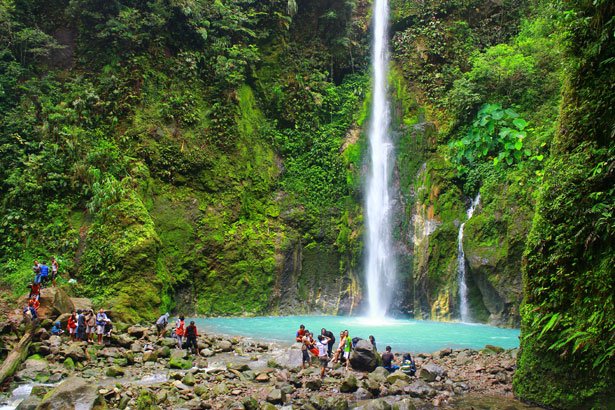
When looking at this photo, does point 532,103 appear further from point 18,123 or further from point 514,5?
point 18,123

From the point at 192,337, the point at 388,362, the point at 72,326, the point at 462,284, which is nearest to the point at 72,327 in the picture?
the point at 72,326

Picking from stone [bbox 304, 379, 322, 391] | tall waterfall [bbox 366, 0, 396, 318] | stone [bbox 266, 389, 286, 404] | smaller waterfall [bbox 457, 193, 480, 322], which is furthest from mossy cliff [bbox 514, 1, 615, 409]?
tall waterfall [bbox 366, 0, 396, 318]

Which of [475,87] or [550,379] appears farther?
[475,87]

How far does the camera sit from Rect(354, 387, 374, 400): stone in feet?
27.5

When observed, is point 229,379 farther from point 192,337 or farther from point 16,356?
point 16,356

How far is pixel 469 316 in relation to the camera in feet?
58.3

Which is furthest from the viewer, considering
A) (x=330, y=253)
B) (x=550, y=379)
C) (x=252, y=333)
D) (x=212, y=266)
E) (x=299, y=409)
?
(x=330, y=253)

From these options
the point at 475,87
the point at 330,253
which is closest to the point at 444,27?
the point at 475,87

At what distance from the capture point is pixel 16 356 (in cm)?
925

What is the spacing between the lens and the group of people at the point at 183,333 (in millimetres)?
11609

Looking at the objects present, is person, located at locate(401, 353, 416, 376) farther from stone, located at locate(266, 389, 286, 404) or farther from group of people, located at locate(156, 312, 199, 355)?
group of people, located at locate(156, 312, 199, 355)

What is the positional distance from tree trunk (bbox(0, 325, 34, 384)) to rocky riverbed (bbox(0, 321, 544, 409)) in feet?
0.57

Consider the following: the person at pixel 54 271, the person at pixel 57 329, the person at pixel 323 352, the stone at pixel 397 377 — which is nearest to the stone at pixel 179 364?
the person at pixel 323 352

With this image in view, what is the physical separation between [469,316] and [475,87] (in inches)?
393
